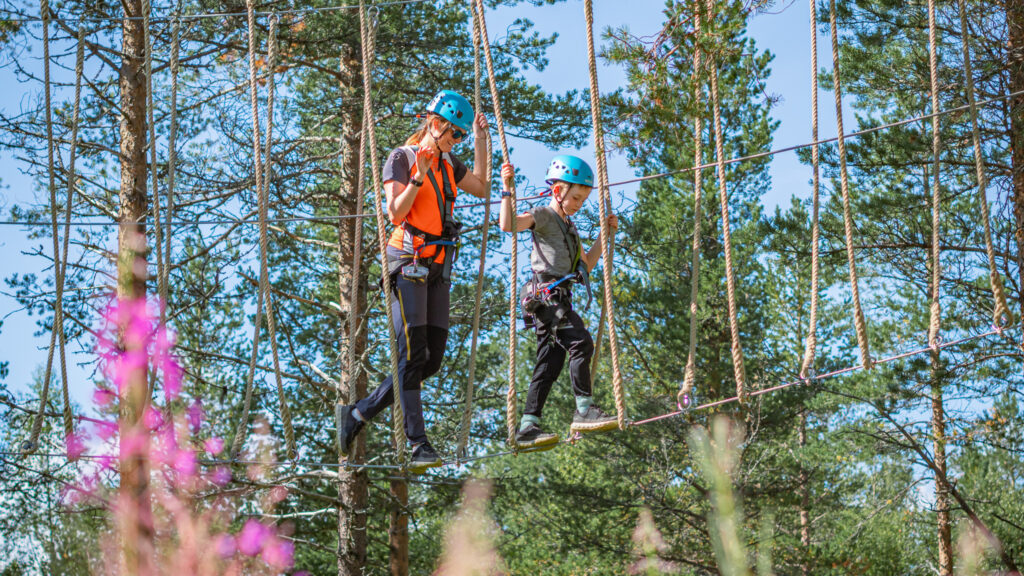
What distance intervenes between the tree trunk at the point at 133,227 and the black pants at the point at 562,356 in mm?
3824

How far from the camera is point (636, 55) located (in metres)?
4.75

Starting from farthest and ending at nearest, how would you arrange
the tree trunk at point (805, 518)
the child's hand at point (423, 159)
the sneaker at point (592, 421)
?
the tree trunk at point (805, 518) < the sneaker at point (592, 421) < the child's hand at point (423, 159)

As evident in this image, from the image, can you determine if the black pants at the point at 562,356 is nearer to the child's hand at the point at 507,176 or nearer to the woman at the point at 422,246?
the woman at the point at 422,246

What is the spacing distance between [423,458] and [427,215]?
1.00 meters

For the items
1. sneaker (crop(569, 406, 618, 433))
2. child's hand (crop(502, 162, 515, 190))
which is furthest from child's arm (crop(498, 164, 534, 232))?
sneaker (crop(569, 406, 618, 433))

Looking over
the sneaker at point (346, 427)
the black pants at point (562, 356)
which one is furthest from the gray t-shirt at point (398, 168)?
the sneaker at point (346, 427)

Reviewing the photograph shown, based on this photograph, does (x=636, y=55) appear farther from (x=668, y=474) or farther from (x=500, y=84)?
(x=668, y=474)

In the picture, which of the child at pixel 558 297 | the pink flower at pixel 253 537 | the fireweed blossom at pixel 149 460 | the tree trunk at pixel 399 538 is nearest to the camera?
the child at pixel 558 297

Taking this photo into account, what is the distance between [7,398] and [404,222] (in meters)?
6.45

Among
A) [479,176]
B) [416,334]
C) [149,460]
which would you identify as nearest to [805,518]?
[149,460]

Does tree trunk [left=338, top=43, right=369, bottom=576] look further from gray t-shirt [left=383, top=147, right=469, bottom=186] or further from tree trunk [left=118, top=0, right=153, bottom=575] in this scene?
gray t-shirt [left=383, top=147, right=469, bottom=186]

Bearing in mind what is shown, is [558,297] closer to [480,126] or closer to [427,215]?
[427,215]

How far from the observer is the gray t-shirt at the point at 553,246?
4375mm

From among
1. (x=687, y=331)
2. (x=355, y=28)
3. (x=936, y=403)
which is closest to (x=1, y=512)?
(x=355, y=28)
